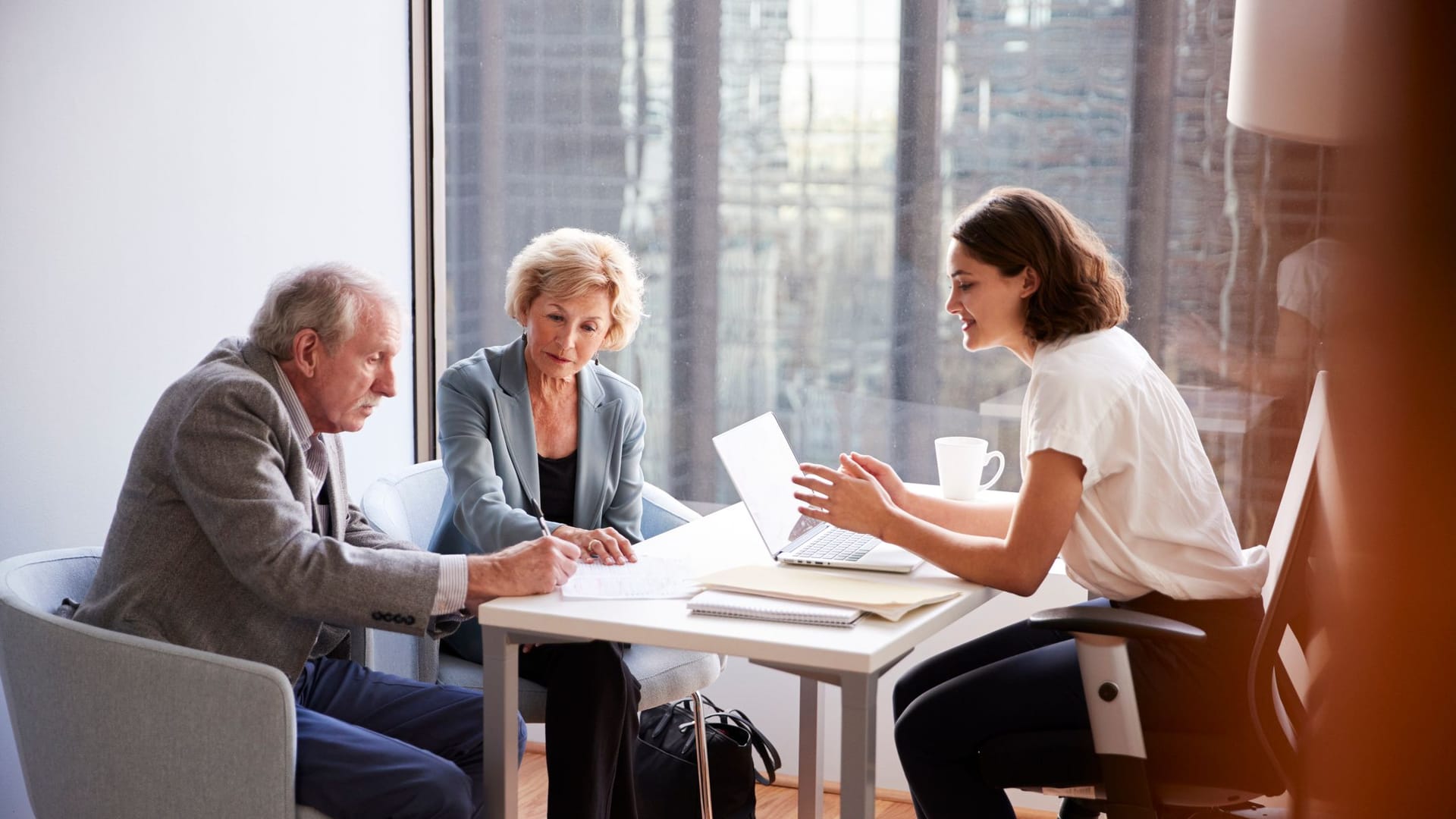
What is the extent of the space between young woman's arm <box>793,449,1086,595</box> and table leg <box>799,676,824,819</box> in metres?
0.57

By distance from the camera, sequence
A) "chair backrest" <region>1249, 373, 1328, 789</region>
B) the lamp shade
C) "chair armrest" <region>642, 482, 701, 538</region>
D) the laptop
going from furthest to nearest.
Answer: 1. "chair armrest" <region>642, 482, 701, 538</region>
2. the laptop
3. "chair backrest" <region>1249, 373, 1328, 789</region>
4. the lamp shade

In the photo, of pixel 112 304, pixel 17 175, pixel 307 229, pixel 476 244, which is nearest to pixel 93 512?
pixel 112 304

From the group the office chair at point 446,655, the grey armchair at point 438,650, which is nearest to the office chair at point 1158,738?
the office chair at point 446,655

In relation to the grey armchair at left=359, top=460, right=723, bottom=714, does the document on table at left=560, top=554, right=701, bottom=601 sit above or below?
above

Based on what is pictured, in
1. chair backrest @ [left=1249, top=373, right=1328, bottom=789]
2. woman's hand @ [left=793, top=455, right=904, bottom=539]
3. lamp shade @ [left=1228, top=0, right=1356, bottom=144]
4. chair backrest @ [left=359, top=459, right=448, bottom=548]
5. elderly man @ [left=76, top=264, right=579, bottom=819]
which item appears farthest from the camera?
chair backrest @ [left=359, top=459, right=448, bottom=548]

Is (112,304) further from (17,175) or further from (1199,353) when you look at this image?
(1199,353)

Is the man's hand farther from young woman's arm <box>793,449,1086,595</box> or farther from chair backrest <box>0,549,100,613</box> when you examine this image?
chair backrest <box>0,549,100,613</box>

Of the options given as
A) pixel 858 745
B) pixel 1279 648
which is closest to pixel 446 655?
pixel 858 745

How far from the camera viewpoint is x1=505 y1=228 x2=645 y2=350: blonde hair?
2230mm

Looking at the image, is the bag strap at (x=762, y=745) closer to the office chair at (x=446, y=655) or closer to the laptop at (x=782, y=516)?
the office chair at (x=446, y=655)

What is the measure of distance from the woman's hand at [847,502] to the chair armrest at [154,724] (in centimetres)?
72

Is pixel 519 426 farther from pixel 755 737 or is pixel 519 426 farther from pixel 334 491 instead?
pixel 755 737

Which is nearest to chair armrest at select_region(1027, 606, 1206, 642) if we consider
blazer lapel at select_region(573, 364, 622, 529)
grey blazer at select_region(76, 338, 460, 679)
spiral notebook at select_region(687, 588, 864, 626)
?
spiral notebook at select_region(687, 588, 864, 626)

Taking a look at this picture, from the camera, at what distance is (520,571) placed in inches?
66.6
